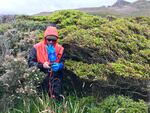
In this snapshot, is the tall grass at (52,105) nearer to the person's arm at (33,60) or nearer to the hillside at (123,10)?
the person's arm at (33,60)

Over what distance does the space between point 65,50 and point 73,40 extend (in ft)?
1.65

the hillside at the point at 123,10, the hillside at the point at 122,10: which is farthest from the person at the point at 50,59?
the hillside at the point at 123,10

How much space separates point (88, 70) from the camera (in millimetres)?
10203

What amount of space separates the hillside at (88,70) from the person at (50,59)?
0.69ft

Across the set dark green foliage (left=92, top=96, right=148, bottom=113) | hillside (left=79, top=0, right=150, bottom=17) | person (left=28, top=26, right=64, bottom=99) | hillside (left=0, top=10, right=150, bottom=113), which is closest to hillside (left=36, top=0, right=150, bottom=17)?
hillside (left=79, top=0, right=150, bottom=17)

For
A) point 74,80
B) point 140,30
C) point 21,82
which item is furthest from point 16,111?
point 140,30

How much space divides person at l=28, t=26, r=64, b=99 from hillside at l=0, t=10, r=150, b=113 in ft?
0.69

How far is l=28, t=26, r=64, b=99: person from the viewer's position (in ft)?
34.1

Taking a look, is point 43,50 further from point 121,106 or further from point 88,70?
point 121,106

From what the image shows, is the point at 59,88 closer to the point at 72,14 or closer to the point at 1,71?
the point at 1,71

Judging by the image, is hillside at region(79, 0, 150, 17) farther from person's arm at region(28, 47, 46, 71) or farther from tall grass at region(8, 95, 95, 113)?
tall grass at region(8, 95, 95, 113)

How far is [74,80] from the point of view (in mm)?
11102

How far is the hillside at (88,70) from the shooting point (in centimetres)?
980

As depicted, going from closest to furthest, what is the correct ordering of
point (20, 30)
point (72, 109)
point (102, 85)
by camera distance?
point (72, 109), point (102, 85), point (20, 30)
